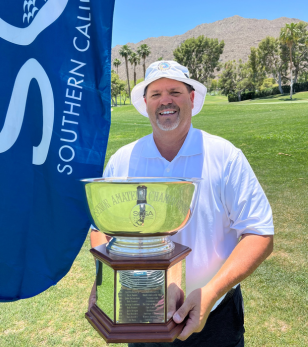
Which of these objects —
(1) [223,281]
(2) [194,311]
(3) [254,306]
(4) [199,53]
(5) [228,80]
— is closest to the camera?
(2) [194,311]

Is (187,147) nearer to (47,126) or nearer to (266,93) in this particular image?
(47,126)

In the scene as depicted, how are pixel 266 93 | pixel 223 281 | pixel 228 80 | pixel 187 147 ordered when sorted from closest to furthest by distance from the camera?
pixel 223 281
pixel 187 147
pixel 266 93
pixel 228 80

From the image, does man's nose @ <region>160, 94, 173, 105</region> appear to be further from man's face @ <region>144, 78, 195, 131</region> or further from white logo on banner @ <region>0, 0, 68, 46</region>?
white logo on banner @ <region>0, 0, 68, 46</region>

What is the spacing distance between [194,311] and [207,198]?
0.59 m

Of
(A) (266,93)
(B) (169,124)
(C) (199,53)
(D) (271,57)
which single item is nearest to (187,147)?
(B) (169,124)

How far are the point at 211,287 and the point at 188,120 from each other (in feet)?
3.17

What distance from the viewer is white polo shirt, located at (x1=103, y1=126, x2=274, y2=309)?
5.13 ft

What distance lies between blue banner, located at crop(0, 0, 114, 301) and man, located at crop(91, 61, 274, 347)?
262 millimetres

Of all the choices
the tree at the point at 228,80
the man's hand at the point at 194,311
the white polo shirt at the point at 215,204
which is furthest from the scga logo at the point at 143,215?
the tree at the point at 228,80

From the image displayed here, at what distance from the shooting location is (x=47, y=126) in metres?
1.60

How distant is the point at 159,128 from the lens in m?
1.83

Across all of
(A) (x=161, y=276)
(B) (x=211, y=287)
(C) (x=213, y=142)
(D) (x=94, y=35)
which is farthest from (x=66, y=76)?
(B) (x=211, y=287)

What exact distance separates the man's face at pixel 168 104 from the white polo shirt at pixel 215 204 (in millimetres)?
146

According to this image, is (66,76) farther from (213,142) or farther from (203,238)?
(203,238)
